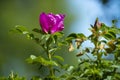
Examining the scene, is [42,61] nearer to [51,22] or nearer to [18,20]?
[51,22]

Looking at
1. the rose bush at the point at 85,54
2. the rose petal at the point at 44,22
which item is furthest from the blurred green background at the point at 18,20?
the rose bush at the point at 85,54

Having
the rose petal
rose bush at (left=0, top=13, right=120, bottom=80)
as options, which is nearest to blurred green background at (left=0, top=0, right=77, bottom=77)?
the rose petal

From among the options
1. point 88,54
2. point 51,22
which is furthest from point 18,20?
point 88,54

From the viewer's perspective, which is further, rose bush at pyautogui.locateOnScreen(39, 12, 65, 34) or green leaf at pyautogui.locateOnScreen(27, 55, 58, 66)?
rose bush at pyautogui.locateOnScreen(39, 12, 65, 34)

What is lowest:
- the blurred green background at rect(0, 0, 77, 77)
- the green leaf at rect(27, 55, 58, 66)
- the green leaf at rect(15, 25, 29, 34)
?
the green leaf at rect(27, 55, 58, 66)

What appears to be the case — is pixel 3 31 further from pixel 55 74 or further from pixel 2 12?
pixel 55 74

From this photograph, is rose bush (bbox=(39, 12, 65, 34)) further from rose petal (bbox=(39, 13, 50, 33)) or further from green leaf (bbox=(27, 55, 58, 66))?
green leaf (bbox=(27, 55, 58, 66))

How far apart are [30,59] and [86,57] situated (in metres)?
0.19

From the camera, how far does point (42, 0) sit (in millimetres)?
8234

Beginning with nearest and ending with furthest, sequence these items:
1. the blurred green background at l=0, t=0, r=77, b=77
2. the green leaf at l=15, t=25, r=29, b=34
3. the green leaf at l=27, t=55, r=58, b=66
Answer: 1. the green leaf at l=27, t=55, r=58, b=66
2. the green leaf at l=15, t=25, r=29, b=34
3. the blurred green background at l=0, t=0, r=77, b=77

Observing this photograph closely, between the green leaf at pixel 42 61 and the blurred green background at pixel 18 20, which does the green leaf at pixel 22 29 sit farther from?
the blurred green background at pixel 18 20

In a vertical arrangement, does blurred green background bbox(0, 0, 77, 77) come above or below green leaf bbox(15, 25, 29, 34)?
above

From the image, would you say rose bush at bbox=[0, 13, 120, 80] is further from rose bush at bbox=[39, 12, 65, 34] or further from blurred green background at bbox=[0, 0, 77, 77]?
blurred green background at bbox=[0, 0, 77, 77]

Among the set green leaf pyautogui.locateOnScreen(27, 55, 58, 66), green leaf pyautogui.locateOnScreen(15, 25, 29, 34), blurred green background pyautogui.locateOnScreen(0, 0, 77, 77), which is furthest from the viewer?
blurred green background pyautogui.locateOnScreen(0, 0, 77, 77)
